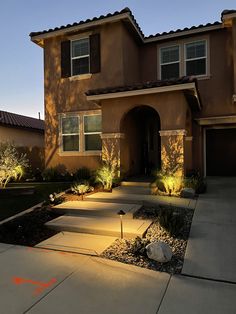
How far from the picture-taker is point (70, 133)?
1310cm

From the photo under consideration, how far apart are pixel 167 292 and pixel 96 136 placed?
944 cm

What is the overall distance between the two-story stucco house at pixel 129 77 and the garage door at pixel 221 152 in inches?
35.4

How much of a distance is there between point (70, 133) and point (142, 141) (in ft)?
11.4

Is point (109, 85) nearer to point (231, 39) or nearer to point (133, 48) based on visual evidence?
point (133, 48)

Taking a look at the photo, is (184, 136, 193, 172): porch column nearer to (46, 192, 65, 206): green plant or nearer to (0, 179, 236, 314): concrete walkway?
(46, 192, 65, 206): green plant

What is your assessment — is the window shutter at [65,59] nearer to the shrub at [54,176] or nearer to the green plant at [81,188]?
the shrub at [54,176]

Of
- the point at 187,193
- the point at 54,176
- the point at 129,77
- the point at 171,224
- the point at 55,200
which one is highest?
the point at 129,77

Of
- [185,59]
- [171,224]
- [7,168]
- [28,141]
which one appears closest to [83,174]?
[7,168]

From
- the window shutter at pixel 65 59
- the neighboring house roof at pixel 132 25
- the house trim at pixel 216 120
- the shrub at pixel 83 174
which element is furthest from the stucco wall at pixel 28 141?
the house trim at pixel 216 120

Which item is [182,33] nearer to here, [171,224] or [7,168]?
[7,168]

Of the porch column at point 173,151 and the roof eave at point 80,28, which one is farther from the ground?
the roof eave at point 80,28

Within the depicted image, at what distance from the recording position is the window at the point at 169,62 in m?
13.2

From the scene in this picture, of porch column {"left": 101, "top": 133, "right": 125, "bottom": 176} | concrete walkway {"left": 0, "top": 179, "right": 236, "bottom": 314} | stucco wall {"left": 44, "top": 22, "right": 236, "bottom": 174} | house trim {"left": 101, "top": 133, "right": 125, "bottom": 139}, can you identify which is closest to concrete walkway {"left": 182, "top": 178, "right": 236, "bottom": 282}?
concrete walkway {"left": 0, "top": 179, "right": 236, "bottom": 314}

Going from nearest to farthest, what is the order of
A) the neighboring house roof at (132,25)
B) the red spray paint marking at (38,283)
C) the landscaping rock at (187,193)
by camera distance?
1. the red spray paint marking at (38,283)
2. the landscaping rock at (187,193)
3. the neighboring house roof at (132,25)
